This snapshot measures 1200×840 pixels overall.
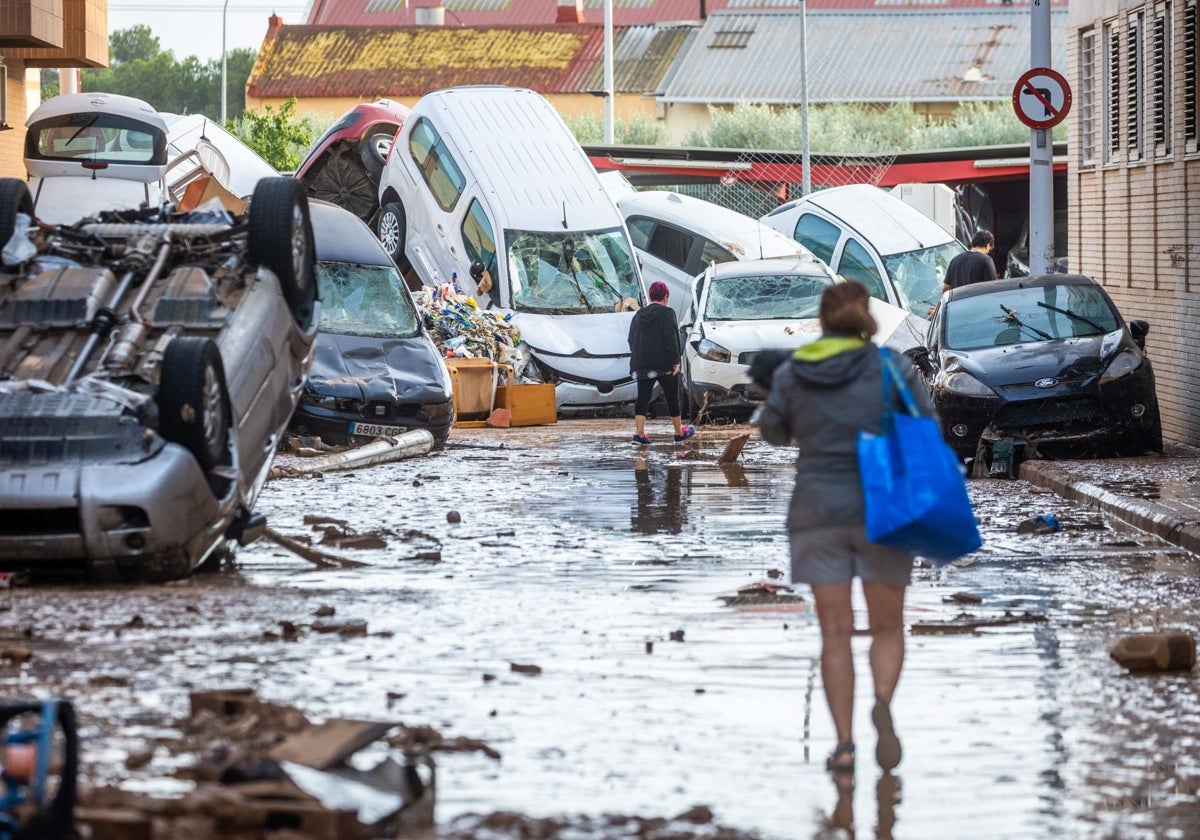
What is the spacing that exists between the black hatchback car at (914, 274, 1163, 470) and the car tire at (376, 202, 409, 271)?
1255cm

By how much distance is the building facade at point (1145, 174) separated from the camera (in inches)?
820

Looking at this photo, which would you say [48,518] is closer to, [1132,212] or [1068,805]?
[1068,805]

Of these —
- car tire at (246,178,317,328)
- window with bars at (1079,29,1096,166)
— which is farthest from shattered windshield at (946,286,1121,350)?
car tire at (246,178,317,328)

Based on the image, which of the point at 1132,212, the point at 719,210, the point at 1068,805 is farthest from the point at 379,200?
the point at 1068,805

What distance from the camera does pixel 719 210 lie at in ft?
102

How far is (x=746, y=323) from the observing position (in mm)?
25578

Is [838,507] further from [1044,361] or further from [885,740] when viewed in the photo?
[1044,361]

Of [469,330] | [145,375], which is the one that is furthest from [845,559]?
[469,330]

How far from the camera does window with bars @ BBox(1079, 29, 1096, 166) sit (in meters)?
25.7

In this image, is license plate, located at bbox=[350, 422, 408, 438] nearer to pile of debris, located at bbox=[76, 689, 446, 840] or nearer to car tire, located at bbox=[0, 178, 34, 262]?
car tire, located at bbox=[0, 178, 34, 262]

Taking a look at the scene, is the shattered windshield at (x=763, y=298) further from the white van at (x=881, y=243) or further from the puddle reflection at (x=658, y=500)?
the puddle reflection at (x=658, y=500)

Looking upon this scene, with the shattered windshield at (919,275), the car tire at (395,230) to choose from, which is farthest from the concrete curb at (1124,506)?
the car tire at (395,230)

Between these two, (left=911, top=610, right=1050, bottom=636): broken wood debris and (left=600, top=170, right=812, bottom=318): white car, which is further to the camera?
(left=600, top=170, right=812, bottom=318): white car

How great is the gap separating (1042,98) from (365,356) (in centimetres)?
712
